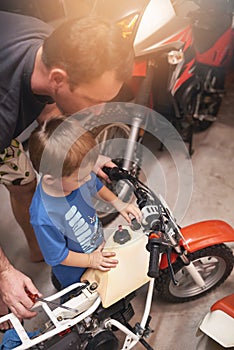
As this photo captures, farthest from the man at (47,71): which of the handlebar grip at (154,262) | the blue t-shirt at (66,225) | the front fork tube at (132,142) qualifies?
the front fork tube at (132,142)

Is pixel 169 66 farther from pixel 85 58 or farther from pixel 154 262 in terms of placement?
pixel 154 262

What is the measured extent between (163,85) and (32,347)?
136 cm

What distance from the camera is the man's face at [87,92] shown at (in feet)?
2.95

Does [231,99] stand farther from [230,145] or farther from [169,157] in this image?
[169,157]

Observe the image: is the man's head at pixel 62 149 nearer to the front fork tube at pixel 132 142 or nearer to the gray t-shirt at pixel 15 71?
the gray t-shirt at pixel 15 71

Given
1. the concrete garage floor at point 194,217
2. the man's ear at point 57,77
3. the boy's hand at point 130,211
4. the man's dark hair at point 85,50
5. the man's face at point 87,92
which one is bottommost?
the concrete garage floor at point 194,217

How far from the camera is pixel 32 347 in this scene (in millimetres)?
929

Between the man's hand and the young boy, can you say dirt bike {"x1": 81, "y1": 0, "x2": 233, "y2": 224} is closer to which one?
the young boy

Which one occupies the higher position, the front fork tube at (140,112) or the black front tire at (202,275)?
the front fork tube at (140,112)

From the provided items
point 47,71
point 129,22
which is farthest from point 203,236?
point 129,22

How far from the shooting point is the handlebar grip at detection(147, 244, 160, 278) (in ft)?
2.63

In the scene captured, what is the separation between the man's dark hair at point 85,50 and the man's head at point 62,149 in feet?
0.37

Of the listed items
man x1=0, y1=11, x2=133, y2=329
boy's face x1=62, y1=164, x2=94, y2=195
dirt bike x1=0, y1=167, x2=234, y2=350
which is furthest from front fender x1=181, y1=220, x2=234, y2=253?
man x1=0, y1=11, x2=133, y2=329

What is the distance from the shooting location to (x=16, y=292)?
0.91 metres
